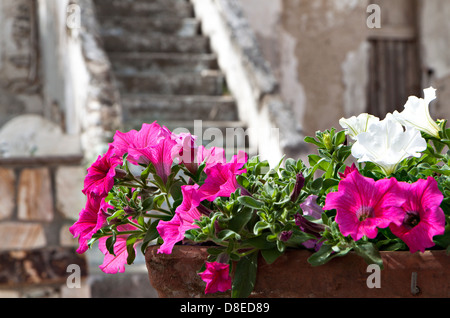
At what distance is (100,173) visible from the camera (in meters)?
0.90

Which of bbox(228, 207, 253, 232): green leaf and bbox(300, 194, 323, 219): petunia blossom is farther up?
bbox(300, 194, 323, 219): petunia blossom

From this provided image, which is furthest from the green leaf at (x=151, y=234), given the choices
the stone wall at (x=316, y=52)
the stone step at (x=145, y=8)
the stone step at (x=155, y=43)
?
the stone wall at (x=316, y=52)

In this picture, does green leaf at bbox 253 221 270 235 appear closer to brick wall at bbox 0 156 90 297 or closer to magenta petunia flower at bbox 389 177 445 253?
magenta petunia flower at bbox 389 177 445 253

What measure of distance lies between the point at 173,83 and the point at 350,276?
457 cm

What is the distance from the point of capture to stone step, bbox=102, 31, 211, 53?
554cm

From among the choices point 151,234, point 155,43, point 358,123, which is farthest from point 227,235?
point 155,43

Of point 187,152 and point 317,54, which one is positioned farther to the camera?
point 317,54

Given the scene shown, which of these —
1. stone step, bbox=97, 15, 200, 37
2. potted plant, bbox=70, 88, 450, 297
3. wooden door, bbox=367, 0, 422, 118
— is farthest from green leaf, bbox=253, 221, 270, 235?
wooden door, bbox=367, 0, 422, 118

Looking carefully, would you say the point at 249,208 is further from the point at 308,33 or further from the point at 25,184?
the point at 308,33

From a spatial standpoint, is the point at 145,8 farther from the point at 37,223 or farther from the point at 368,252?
the point at 368,252

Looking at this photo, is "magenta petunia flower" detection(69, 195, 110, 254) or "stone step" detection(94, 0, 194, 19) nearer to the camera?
"magenta petunia flower" detection(69, 195, 110, 254)

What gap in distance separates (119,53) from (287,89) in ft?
9.15

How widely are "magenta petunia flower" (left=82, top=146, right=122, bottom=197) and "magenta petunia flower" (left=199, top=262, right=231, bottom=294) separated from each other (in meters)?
0.19

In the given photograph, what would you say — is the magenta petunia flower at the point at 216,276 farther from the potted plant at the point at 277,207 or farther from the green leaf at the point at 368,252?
the green leaf at the point at 368,252
